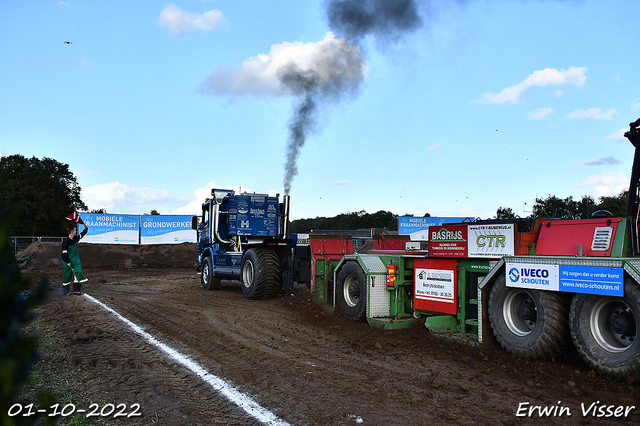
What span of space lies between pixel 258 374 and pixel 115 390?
1539mm

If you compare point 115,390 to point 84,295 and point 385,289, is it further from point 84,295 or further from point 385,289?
point 84,295

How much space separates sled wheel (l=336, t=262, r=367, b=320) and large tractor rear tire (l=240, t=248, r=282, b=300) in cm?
322

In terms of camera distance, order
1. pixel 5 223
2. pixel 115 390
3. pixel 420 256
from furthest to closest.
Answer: pixel 420 256
pixel 115 390
pixel 5 223

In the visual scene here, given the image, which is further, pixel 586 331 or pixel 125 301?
pixel 125 301

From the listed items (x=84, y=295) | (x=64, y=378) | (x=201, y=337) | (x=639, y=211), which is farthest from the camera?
(x=84, y=295)

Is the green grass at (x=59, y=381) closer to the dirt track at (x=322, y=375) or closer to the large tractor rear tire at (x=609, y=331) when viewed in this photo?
the dirt track at (x=322, y=375)

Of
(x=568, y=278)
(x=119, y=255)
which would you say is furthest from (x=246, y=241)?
(x=119, y=255)

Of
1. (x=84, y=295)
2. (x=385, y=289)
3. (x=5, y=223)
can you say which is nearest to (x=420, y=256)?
(x=385, y=289)

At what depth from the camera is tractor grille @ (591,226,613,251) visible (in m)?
5.62

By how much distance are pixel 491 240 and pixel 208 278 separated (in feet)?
35.2

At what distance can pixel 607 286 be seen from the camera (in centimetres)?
518

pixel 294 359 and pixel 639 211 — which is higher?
pixel 639 211

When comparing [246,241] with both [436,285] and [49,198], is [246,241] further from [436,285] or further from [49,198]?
[49,198]

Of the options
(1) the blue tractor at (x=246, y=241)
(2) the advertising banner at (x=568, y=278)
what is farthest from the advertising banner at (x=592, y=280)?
(1) the blue tractor at (x=246, y=241)
